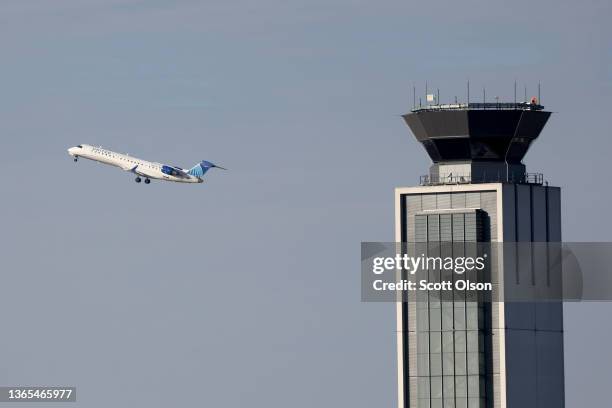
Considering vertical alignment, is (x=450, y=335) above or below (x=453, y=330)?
below

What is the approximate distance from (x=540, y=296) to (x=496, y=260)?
6530 millimetres

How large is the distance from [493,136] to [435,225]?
35.7 ft

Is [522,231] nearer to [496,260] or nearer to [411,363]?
[496,260]

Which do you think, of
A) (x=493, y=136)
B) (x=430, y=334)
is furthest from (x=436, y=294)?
(x=493, y=136)

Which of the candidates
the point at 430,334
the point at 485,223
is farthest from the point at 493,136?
the point at 430,334

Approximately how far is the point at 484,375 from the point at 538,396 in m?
6.01

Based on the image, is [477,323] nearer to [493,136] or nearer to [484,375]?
[484,375]

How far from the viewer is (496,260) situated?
197375 millimetres

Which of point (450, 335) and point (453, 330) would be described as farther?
point (450, 335)

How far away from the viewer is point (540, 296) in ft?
656

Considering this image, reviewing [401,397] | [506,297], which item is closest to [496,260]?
[506,297]

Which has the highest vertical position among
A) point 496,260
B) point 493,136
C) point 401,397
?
point 493,136

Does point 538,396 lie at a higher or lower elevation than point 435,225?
lower

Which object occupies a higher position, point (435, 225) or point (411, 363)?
point (435, 225)
